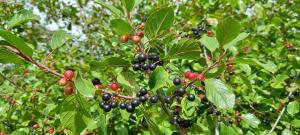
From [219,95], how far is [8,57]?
0.97 metres

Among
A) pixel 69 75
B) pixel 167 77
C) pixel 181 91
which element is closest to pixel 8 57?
pixel 69 75

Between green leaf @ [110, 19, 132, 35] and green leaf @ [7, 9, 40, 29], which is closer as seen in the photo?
green leaf @ [110, 19, 132, 35]

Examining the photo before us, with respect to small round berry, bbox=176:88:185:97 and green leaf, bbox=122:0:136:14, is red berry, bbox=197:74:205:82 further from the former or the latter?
green leaf, bbox=122:0:136:14

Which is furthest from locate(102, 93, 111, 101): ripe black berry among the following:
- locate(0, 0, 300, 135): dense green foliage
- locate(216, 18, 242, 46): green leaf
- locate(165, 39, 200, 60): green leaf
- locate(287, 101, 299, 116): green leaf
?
locate(287, 101, 299, 116): green leaf

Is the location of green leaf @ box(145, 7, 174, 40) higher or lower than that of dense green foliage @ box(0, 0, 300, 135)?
higher

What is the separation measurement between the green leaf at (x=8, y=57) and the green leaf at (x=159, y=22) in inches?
22.7

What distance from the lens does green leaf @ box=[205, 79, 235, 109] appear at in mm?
1805

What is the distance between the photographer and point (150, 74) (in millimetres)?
1858

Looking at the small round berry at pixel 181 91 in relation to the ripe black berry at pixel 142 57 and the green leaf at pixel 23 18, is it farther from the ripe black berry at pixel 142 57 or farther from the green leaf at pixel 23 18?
the green leaf at pixel 23 18

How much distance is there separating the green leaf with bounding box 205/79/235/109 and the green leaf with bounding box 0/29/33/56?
2.77ft

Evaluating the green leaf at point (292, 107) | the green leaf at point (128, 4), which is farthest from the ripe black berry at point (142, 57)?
the green leaf at point (292, 107)

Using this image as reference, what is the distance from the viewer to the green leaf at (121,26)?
1716mm

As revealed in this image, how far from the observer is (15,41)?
1.55 metres

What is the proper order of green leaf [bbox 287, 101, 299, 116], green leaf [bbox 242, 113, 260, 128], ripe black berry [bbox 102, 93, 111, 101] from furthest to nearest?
green leaf [bbox 287, 101, 299, 116]
green leaf [bbox 242, 113, 260, 128]
ripe black berry [bbox 102, 93, 111, 101]
